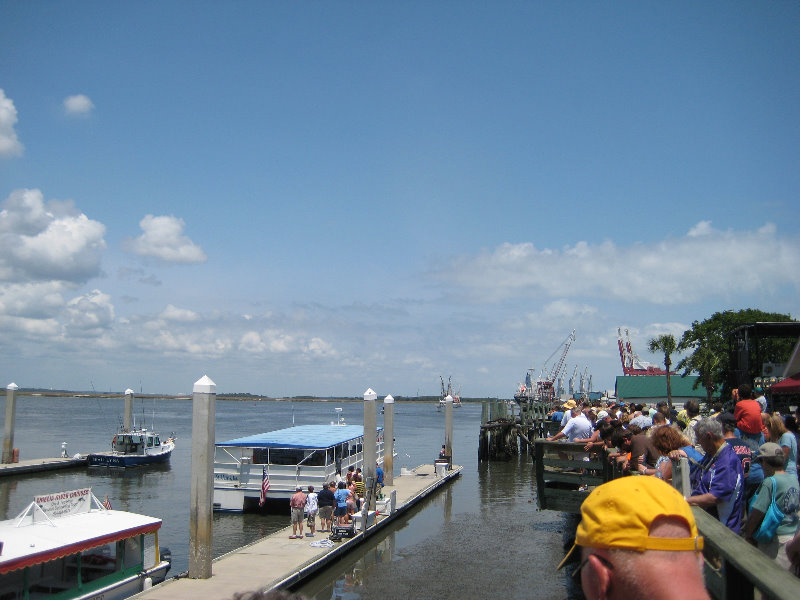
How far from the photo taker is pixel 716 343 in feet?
216

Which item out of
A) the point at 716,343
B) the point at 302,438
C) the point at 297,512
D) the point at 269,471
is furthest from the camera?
the point at 716,343

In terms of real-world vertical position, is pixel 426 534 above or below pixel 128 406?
below

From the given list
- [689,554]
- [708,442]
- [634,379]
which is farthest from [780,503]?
[634,379]

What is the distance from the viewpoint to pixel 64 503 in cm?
1450

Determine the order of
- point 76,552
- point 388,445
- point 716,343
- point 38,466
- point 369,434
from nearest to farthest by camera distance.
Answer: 1. point 76,552
2. point 369,434
3. point 388,445
4. point 38,466
5. point 716,343

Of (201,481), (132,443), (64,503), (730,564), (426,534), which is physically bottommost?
(426,534)

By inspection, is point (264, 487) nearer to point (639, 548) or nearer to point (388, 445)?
point (388, 445)

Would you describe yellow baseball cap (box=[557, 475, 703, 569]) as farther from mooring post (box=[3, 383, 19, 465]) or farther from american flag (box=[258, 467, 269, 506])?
mooring post (box=[3, 383, 19, 465])

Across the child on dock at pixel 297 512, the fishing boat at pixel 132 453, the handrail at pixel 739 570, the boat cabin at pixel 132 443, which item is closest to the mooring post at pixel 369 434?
the child on dock at pixel 297 512

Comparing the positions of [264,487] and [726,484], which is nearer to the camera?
[726,484]

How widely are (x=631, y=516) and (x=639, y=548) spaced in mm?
90

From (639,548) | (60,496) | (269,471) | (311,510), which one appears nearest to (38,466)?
(269,471)

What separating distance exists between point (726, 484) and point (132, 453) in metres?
42.3

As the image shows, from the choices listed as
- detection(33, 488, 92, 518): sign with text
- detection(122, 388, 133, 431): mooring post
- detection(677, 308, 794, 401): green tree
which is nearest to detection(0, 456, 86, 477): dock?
detection(122, 388, 133, 431): mooring post
